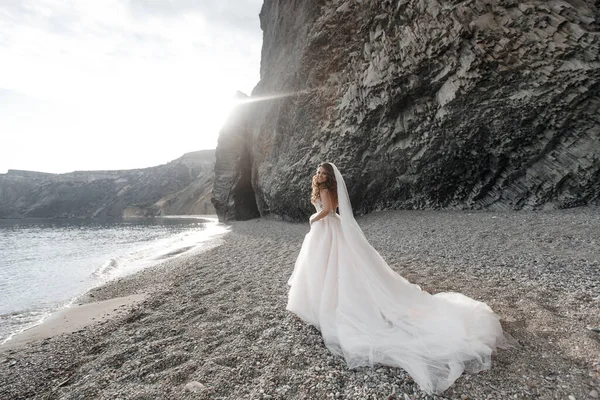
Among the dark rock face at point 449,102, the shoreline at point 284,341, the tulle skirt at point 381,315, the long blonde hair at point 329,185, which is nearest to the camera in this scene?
the shoreline at point 284,341

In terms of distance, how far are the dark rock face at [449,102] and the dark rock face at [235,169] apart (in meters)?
13.9

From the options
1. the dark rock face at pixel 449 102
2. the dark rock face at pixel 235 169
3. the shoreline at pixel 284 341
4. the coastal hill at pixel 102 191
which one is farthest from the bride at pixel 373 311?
the coastal hill at pixel 102 191

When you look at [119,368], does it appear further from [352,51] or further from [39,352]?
[352,51]

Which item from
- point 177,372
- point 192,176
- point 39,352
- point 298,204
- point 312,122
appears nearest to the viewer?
point 177,372

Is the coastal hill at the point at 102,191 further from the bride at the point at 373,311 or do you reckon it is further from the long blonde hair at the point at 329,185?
the bride at the point at 373,311

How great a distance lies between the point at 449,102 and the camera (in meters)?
12.7

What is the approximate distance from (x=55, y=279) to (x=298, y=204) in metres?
14.8

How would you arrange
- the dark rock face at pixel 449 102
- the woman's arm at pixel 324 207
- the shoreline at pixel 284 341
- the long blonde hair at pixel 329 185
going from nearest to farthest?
the shoreline at pixel 284 341
the woman's arm at pixel 324 207
the long blonde hair at pixel 329 185
the dark rock face at pixel 449 102

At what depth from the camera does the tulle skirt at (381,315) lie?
2988mm

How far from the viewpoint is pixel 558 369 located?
2846 mm

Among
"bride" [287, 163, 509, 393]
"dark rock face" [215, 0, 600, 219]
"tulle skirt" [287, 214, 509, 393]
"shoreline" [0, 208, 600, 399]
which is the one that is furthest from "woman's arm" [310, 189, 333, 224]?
"dark rock face" [215, 0, 600, 219]

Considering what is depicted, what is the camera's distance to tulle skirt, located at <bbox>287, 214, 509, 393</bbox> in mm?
2988

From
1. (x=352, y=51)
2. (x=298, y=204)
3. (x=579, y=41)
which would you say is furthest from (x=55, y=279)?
(x=579, y=41)

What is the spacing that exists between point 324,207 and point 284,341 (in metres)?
2.15
